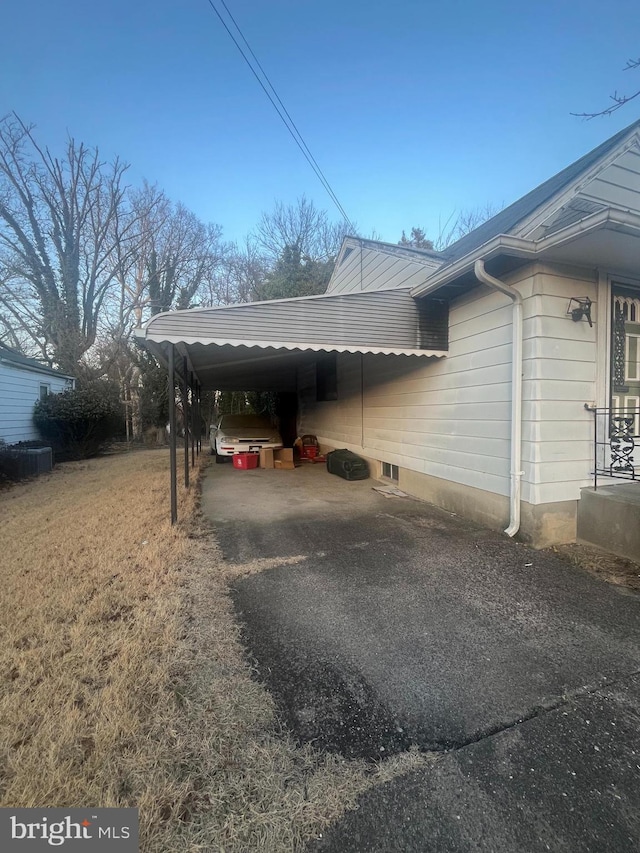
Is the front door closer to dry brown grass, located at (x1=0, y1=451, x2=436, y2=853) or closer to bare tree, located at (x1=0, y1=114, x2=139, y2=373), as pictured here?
dry brown grass, located at (x1=0, y1=451, x2=436, y2=853)

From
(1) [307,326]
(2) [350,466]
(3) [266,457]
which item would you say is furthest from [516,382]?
(3) [266,457]

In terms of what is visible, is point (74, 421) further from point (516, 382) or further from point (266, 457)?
point (516, 382)

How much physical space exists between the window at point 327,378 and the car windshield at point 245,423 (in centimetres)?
187

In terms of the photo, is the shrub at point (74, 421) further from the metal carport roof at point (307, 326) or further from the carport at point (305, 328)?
the metal carport roof at point (307, 326)

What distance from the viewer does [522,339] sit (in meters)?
4.11

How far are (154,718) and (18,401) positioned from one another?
1346 centimetres

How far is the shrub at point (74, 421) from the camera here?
1273cm

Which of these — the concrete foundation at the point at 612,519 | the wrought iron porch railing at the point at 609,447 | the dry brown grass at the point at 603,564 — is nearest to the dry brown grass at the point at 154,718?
the dry brown grass at the point at 603,564

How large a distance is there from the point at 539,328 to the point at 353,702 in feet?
12.3

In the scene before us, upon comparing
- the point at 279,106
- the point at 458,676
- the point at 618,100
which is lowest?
the point at 458,676

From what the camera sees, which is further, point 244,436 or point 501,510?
point 244,436

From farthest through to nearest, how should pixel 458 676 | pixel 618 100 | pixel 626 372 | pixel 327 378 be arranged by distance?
pixel 327 378 → pixel 626 372 → pixel 618 100 → pixel 458 676

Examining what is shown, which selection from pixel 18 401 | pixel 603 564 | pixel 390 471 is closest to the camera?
pixel 603 564

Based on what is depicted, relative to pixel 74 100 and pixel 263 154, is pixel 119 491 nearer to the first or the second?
pixel 263 154
